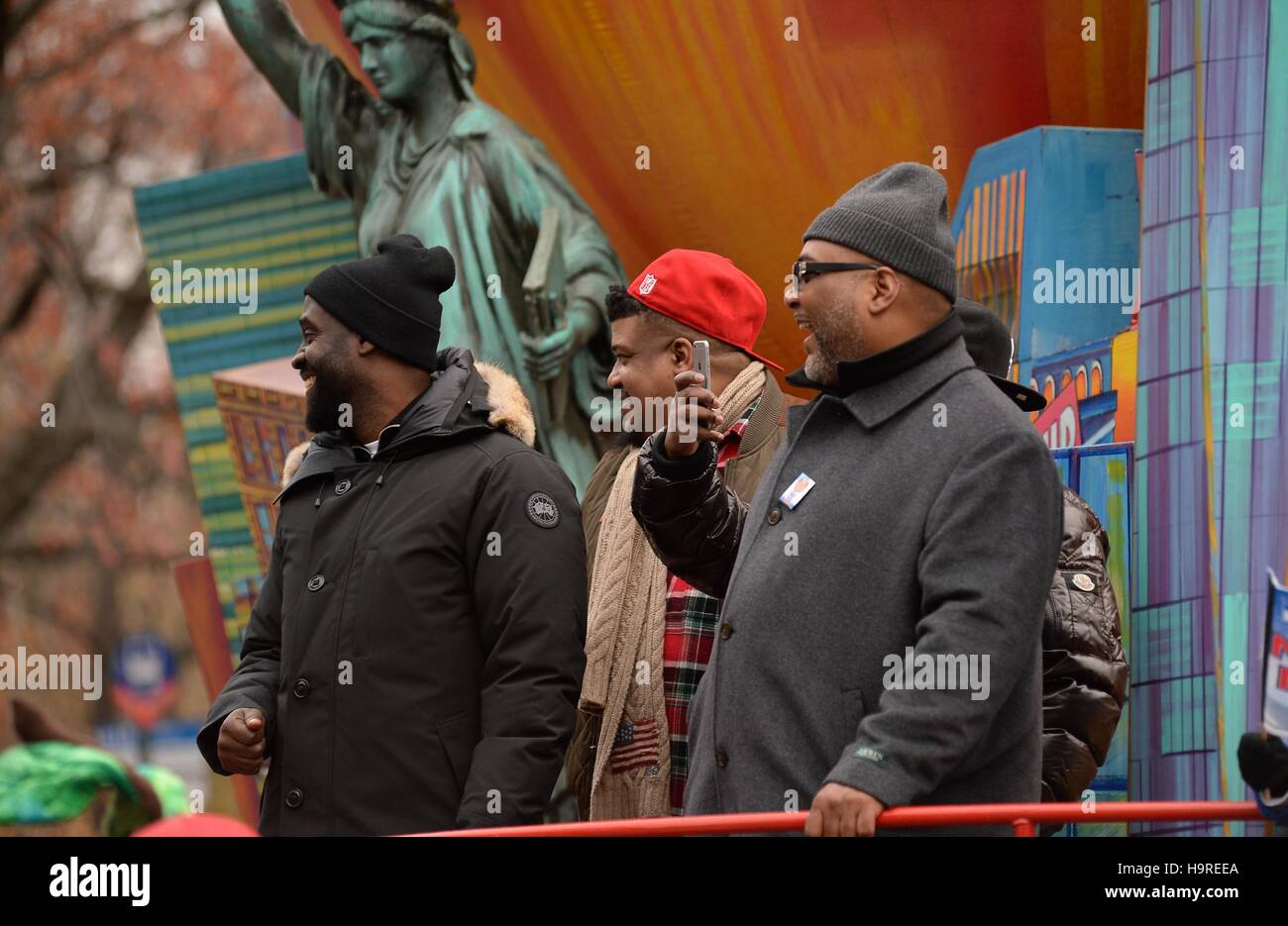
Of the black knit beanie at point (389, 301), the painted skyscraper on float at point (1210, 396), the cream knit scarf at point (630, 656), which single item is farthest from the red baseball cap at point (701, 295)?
the painted skyscraper on float at point (1210, 396)

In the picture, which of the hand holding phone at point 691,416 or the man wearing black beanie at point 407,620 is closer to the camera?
the hand holding phone at point 691,416

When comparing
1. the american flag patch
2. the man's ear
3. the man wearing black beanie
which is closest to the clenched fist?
the man wearing black beanie

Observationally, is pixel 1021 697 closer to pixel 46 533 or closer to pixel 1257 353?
pixel 1257 353

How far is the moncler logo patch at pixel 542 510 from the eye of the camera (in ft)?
13.6

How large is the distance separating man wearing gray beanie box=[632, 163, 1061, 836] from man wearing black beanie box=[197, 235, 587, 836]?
0.44 meters

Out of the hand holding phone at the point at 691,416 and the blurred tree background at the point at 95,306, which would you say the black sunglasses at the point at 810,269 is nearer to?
the hand holding phone at the point at 691,416

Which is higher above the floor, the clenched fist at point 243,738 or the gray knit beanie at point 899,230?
the gray knit beanie at point 899,230

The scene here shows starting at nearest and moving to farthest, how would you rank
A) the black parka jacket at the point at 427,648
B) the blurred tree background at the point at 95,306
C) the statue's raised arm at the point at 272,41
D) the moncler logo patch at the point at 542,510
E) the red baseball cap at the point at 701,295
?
1. the black parka jacket at the point at 427,648
2. the moncler logo patch at the point at 542,510
3. the red baseball cap at the point at 701,295
4. the statue's raised arm at the point at 272,41
5. the blurred tree background at the point at 95,306

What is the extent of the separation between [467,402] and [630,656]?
0.70 m

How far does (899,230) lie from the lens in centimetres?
365

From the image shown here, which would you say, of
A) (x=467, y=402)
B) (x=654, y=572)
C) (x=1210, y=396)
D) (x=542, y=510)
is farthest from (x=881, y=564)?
(x=1210, y=396)

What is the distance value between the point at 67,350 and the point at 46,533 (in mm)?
1171

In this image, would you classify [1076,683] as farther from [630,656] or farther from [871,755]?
[871,755]

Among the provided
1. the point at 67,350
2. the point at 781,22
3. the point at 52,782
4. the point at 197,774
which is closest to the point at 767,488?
the point at 52,782
